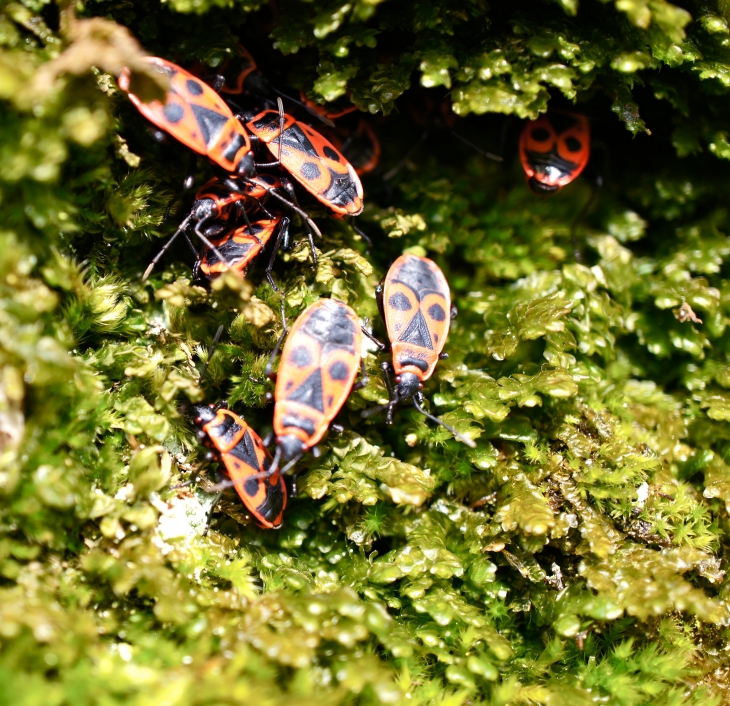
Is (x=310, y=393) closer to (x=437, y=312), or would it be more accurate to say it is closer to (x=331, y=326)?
(x=331, y=326)

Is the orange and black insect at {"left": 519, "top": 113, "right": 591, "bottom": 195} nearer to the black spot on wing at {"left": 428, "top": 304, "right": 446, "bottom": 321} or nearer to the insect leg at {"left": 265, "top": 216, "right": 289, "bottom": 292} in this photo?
the black spot on wing at {"left": 428, "top": 304, "right": 446, "bottom": 321}

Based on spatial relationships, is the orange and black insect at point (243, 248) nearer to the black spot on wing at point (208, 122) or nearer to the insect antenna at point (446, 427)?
the black spot on wing at point (208, 122)

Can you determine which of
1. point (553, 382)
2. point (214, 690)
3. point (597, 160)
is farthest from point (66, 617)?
point (597, 160)

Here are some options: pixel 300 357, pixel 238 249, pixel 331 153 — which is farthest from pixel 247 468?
pixel 331 153

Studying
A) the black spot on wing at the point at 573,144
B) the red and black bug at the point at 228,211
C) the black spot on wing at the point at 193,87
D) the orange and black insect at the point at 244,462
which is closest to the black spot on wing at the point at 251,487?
the orange and black insect at the point at 244,462

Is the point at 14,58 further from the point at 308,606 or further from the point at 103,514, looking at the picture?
the point at 308,606

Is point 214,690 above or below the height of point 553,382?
below

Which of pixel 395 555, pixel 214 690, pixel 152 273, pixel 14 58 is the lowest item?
pixel 395 555
